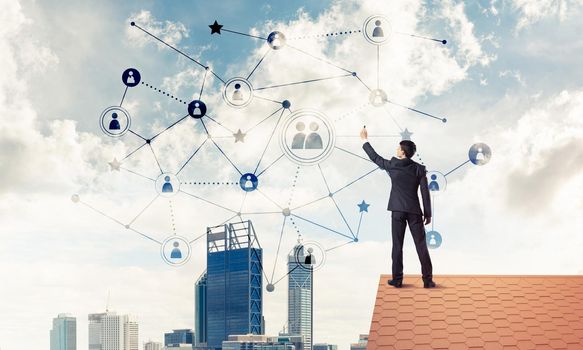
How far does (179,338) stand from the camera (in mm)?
193750

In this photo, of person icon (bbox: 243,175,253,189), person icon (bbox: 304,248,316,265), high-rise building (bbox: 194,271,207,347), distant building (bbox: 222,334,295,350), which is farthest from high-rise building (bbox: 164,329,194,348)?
person icon (bbox: 243,175,253,189)

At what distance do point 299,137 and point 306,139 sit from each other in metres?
0.17

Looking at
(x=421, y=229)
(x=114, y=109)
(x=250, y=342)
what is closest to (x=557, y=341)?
(x=421, y=229)

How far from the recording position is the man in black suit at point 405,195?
16453 millimetres

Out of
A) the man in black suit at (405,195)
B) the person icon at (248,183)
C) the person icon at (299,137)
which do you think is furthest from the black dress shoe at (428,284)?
the person icon at (248,183)

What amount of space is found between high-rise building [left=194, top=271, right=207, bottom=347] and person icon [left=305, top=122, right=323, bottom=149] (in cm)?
16126

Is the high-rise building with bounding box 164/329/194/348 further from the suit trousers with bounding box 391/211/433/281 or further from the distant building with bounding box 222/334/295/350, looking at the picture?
the suit trousers with bounding box 391/211/433/281

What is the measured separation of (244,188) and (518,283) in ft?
21.6

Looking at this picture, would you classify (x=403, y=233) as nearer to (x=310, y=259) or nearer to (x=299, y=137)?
(x=299, y=137)

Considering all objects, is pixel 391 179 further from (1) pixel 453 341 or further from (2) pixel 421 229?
(1) pixel 453 341

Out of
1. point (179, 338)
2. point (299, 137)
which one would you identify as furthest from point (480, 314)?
point (179, 338)

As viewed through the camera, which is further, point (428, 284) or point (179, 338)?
point (179, 338)

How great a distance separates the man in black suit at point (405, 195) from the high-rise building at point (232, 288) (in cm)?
14387

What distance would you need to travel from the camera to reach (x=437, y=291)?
17062mm
